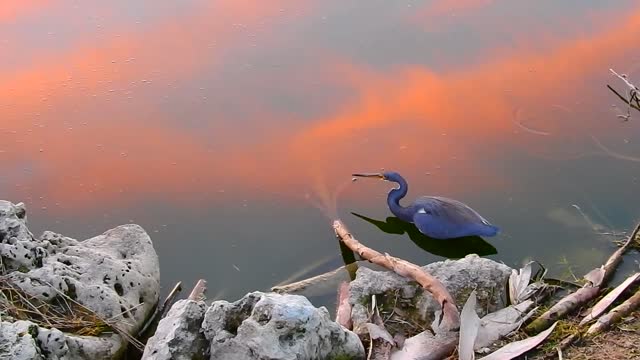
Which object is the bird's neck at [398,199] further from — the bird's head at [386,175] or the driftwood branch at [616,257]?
the driftwood branch at [616,257]

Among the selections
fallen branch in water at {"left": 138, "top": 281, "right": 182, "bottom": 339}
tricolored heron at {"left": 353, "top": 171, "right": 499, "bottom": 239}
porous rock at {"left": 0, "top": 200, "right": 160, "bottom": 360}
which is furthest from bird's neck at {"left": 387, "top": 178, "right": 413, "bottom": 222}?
porous rock at {"left": 0, "top": 200, "right": 160, "bottom": 360}

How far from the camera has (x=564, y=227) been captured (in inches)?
196

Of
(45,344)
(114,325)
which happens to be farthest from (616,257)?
(45,344)

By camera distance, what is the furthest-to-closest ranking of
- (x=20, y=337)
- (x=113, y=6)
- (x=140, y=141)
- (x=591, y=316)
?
(x=113, y=6), (x=140, y=141), (x=591, y=316), (x=20, y=337)

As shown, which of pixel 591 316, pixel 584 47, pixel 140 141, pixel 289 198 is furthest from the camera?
pixel 584 47

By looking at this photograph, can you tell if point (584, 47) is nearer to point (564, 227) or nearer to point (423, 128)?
point (423, 128)

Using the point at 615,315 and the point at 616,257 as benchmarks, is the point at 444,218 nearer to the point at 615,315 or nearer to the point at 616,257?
the point at 616,257

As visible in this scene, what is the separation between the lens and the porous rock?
357 cm

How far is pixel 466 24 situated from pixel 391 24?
63 centimetres

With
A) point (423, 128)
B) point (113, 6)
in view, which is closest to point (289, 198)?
point (423, 128)

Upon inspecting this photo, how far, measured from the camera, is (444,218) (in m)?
4.82

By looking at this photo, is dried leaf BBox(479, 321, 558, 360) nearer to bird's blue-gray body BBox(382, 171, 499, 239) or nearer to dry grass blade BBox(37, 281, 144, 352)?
bird's blue-gray body BBox(382, 171, 499, 239)

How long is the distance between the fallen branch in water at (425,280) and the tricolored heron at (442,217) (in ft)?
1.64

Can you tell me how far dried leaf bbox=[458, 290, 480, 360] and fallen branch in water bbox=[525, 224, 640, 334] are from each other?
0.29 metres
